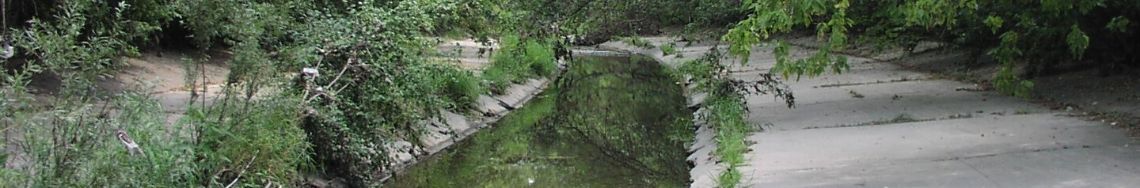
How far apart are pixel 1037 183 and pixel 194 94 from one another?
19.2 feet

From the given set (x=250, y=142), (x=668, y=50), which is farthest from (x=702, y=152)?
(x=668, y=50)

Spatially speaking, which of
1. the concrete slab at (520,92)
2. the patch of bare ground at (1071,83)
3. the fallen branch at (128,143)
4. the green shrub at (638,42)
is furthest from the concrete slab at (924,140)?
the green shrub at (638,42)

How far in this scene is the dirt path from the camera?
8945 mm

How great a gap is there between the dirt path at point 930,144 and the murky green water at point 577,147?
3.50ft

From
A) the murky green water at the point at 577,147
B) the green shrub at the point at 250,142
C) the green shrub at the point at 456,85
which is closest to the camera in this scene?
the green shrub at the point at 250,142

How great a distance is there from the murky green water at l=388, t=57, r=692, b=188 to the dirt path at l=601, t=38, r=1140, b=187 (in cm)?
107

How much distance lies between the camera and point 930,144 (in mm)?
10953

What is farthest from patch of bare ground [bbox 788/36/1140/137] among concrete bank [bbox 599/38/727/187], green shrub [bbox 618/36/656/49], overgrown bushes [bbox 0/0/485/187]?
green shrub [bbox 618/36/656/49]

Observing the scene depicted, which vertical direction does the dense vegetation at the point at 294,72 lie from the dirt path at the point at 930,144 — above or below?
above

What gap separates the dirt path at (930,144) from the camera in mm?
8945

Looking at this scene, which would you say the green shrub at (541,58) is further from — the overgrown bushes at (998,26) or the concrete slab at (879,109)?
the concrete slab at (879,109)

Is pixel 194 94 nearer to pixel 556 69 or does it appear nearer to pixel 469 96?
pixel 469 96

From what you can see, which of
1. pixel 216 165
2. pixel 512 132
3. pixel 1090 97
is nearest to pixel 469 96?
pixel 512 132

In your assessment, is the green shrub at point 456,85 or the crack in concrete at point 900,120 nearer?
the crack in concrete at point 900,120
